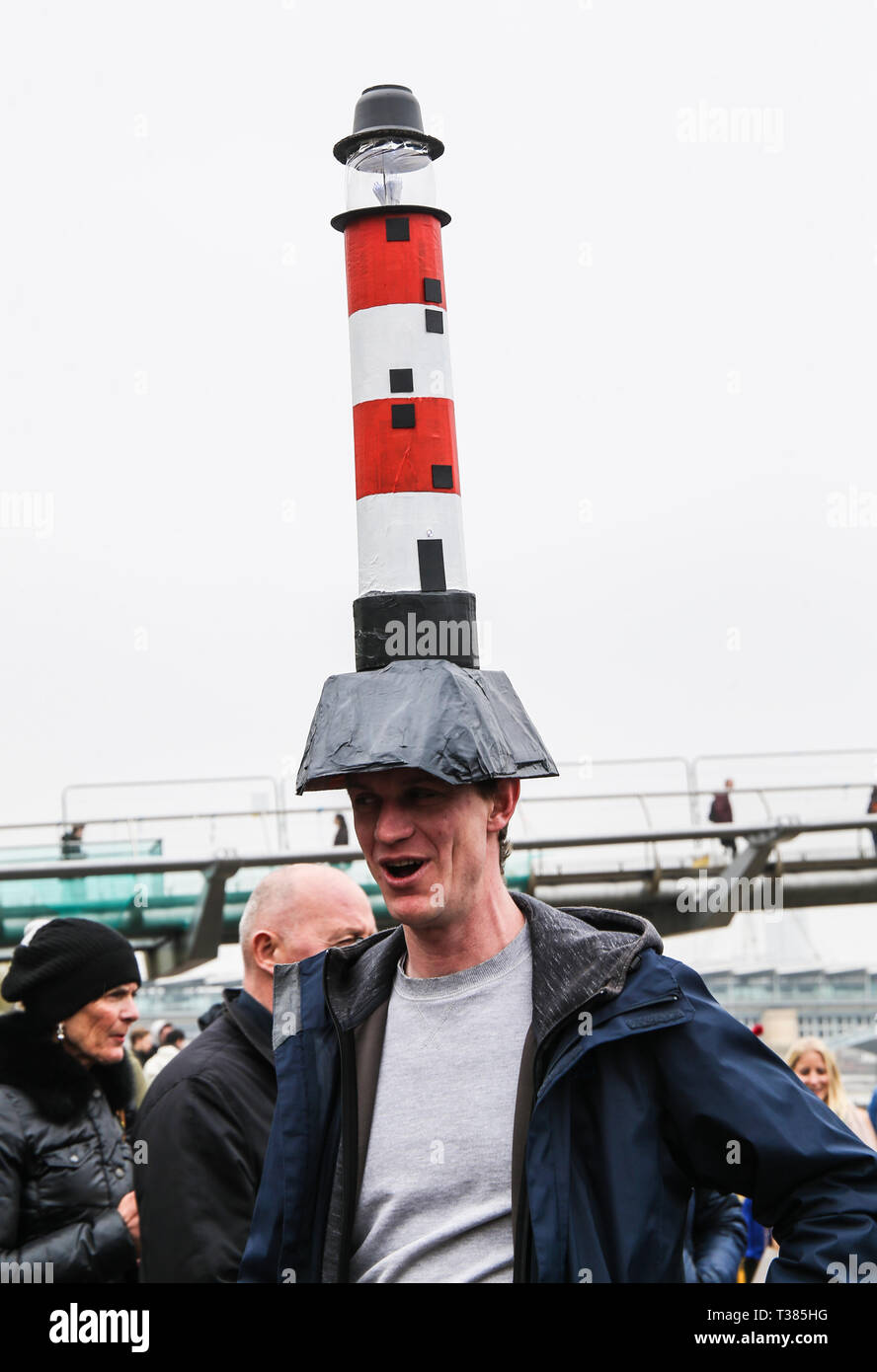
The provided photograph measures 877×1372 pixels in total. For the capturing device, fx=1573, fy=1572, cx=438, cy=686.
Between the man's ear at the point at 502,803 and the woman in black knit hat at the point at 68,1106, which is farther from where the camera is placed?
the woman in black knit hat at the point at 68,1106

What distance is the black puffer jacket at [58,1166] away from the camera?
3891 mm

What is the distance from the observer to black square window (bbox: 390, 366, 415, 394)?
465 cm

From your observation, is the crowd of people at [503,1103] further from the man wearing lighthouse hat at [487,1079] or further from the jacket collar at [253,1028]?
the jacket collar at [253,1028]

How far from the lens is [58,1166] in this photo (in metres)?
4.04

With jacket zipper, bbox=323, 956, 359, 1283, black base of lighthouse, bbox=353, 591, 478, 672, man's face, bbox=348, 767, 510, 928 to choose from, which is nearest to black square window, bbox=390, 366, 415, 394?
black base of lighthouse, bbox=353, 591, 478, 672

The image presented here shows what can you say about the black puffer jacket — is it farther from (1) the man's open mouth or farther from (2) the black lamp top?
(2) the black lamp top

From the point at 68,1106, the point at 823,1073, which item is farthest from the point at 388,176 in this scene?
the point at 823,1073

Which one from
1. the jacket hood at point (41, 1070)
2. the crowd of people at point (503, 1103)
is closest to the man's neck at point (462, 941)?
the crowd of people at point (503, 1103)

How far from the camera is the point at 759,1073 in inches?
93.0

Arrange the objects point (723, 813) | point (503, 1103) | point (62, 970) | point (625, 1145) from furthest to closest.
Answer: point (723, 813), point (62, 970), point (503, 1103), point (625, 1145)

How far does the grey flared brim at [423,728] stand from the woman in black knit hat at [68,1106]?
169cm

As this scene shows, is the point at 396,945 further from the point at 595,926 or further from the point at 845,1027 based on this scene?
the point at 845,1027

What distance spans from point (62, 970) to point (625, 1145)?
2400 millimetres

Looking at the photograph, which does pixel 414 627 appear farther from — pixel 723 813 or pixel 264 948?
pixel 723 813
